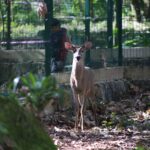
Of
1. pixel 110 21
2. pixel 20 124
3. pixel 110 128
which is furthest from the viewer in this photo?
pixel 110 21

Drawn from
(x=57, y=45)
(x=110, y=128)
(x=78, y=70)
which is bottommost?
(x=110, y=128)

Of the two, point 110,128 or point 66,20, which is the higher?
point 66,20

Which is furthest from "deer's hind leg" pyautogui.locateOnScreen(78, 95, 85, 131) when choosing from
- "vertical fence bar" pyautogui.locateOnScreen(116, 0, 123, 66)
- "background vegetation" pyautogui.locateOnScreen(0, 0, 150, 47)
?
"vertical fence bar" pyautogui.locateOnScreen(116, 0, 123, 66)

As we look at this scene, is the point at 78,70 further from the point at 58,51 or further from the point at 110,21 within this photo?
the point at 110,21

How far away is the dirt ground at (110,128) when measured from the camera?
7.39m

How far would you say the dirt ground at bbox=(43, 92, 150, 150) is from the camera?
24.3ft

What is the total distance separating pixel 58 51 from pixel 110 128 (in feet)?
7.44

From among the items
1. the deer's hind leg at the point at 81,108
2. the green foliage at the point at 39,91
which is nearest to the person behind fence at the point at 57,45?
the deer's hind leg at the point at 81,108

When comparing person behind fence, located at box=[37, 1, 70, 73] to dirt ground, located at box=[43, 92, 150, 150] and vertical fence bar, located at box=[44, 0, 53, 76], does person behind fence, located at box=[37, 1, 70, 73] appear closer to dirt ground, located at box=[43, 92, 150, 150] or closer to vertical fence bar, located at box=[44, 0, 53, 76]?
vertical fence bar, located at box=[44, 0, 53, 76]

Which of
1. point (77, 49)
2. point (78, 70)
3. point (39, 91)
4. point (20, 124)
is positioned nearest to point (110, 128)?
point (78, 70)

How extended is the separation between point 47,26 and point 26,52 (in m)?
1.25

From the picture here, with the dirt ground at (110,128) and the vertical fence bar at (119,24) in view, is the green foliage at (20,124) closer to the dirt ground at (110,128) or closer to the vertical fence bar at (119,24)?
the dirt ground at (110,128)

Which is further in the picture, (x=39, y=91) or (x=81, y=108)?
(x=81, y=108)

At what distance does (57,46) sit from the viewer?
10.9 meters
